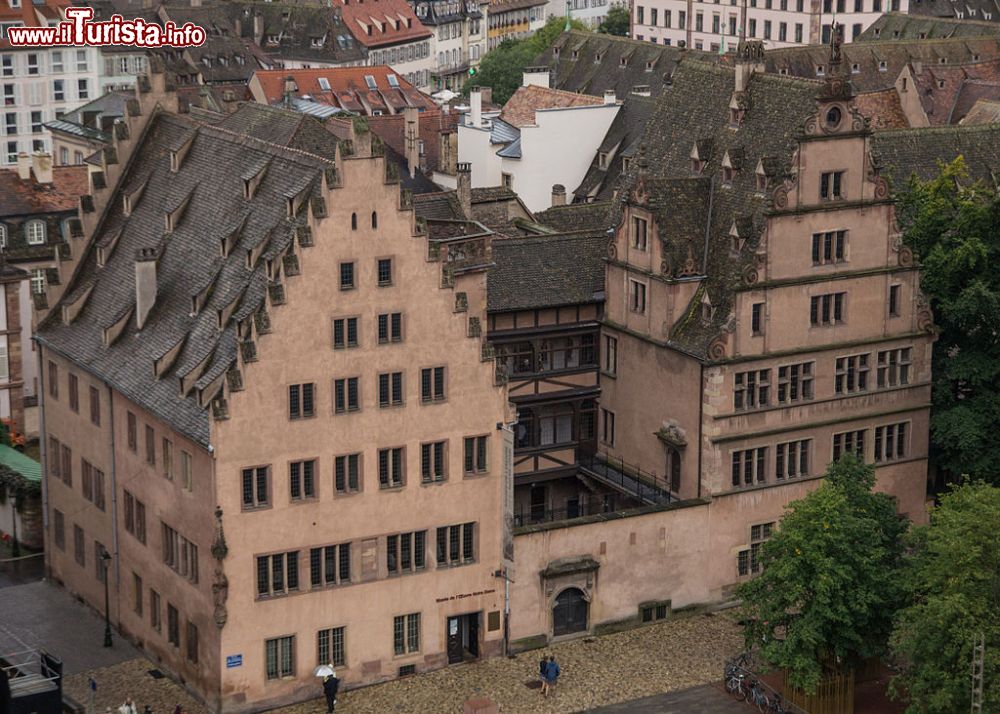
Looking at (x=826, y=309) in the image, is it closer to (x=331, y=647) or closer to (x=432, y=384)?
(x=432, y=384)

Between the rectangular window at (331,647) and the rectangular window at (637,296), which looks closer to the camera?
the rectangular window at (331,647)

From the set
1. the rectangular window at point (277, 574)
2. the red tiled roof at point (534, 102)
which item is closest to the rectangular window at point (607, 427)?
the rectangular window at point (277, 574)

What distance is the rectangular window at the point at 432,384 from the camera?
98.8 m

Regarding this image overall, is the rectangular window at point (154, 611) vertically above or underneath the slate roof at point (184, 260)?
underneath

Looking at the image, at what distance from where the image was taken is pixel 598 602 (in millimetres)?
105500

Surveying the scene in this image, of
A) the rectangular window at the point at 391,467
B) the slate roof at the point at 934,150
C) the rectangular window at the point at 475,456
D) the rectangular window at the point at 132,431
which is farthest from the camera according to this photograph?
the slate roof at the point at 934,150

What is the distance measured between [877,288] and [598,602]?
21079 millimetres

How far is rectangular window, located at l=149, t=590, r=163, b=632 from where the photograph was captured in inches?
4013

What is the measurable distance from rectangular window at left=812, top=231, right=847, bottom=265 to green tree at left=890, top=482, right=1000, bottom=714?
18.1 meters

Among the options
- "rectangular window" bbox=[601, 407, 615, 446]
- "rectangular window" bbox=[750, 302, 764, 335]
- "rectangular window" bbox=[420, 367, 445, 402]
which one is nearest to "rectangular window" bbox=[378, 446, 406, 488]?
"rectangular window" bbox=[420, 367, 445, 402]

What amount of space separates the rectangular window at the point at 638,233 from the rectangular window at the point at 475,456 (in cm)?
1547

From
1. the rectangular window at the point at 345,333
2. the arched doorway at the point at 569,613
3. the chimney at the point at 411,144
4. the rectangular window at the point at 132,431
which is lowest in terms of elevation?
the arched doorway at the point at 569,613

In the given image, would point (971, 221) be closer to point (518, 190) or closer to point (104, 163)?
point (104, 163)

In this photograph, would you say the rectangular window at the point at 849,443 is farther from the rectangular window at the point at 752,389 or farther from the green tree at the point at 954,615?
the green tree at the point at 954,615
